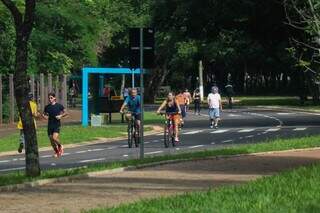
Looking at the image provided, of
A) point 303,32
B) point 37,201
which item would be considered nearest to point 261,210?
point 37,201

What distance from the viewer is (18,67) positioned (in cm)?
1392

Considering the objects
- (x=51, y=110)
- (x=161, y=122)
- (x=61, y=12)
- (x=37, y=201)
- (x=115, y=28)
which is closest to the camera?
(x=37, y=201)

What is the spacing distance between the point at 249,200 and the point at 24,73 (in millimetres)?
5543

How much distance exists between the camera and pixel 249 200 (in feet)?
32.8

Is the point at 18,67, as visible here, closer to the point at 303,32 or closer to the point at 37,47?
the point at 303,32

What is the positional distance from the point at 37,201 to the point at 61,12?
3801 cm

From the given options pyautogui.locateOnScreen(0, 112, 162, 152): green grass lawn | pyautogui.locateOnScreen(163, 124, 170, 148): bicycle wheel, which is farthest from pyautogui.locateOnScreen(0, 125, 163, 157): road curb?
pyautogui.locateOnScreen(163, 124, 170, 148): bicycle wheel

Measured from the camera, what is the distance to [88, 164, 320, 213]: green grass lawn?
9.37m

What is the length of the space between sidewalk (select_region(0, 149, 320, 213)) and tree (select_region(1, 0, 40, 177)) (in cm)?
99

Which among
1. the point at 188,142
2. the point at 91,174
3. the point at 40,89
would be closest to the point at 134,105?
the point at 188,142

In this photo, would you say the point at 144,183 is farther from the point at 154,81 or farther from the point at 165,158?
the point at 154,81

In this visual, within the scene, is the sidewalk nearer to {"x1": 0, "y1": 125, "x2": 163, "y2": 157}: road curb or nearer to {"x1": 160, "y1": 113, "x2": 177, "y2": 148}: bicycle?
{"x1": 160, "y1": 113, "x2": 177, "y2": 148}: bicycle

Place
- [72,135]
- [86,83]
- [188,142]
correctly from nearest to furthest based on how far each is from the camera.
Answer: [188,142] < [72,135] < [86,83]

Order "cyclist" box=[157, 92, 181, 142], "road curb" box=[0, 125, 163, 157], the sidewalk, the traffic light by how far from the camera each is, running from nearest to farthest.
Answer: the sidewalk → the traffic light → "road curb" box=[0, 125, 163, 157] → "cyclist" box=[157, 92, 181, 142]
